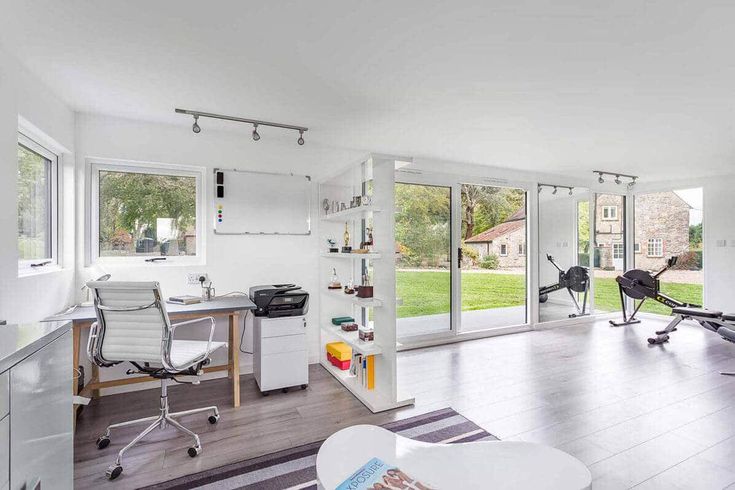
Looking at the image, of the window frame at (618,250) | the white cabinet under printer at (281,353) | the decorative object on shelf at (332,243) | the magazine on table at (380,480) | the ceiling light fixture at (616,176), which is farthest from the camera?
the window frame at (618,250)

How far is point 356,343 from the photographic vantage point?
307 cm

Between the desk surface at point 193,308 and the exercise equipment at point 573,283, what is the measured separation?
467 centimetres

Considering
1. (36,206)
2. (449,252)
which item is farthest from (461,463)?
(449,252)

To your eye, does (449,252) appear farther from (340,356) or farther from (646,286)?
(646,286)

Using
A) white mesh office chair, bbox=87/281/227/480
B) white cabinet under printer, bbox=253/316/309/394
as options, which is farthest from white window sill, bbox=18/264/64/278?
white cabinet under printer, bbox=253/316/309/394

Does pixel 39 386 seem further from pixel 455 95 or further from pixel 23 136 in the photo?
pixel 455 95

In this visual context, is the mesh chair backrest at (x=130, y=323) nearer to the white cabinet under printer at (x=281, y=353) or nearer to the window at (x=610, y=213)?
the white cabinet under printer at (x=281, y=353)

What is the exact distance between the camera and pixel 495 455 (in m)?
1.12

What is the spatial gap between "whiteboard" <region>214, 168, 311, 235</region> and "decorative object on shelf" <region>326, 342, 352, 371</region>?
4.14 ft

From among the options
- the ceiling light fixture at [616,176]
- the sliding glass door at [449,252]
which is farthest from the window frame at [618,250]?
the sliding glass door at [449,252]

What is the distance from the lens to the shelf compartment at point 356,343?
289cm

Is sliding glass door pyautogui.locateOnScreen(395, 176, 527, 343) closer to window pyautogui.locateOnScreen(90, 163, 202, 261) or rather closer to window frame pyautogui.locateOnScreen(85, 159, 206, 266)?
window frame pyautogui.locateOnScreen(85, 159, 206, 266)

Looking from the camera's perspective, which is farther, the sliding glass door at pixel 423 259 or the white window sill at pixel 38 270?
the sliding glass door at pixel 423 259

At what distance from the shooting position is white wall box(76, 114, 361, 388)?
3.15 meters
